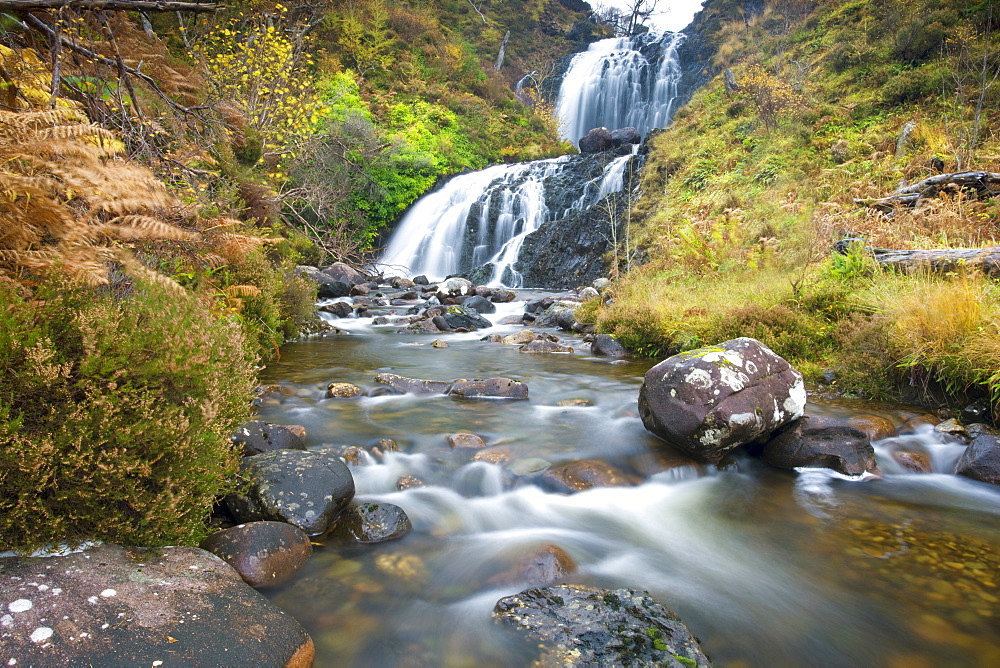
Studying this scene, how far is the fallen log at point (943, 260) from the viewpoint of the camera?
6570 mm

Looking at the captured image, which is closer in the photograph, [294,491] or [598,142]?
[294,491]

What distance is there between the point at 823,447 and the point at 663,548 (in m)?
1.96

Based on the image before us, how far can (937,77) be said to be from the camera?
14266mm

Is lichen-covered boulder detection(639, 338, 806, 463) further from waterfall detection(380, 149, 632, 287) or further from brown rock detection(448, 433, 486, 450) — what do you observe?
waterfall detection(380, 149, 632, 287)

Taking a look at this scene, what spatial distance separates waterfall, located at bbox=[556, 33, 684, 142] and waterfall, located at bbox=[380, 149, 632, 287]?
10377mm

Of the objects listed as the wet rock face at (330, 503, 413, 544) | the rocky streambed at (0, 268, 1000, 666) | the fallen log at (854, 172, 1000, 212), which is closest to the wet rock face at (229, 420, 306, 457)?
the rocky streambed at (0, 268, 1000, 666)

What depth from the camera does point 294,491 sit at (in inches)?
136

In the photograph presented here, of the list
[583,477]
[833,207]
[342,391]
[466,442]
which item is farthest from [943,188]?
[342,391]

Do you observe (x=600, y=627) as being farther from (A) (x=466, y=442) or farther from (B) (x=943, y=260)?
(B) (x=943, y=260)

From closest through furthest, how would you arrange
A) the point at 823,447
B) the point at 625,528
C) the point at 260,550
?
1. the point at 260,550
2. the point at 625,528
3. the point at 823,447

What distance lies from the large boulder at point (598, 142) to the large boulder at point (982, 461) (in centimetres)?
2165

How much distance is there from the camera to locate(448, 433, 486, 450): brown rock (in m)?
5.08

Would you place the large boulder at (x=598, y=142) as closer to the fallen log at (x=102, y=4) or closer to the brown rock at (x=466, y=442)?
the brown rock at (x=466, y=442)

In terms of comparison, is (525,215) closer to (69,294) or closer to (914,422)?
(914,422)
